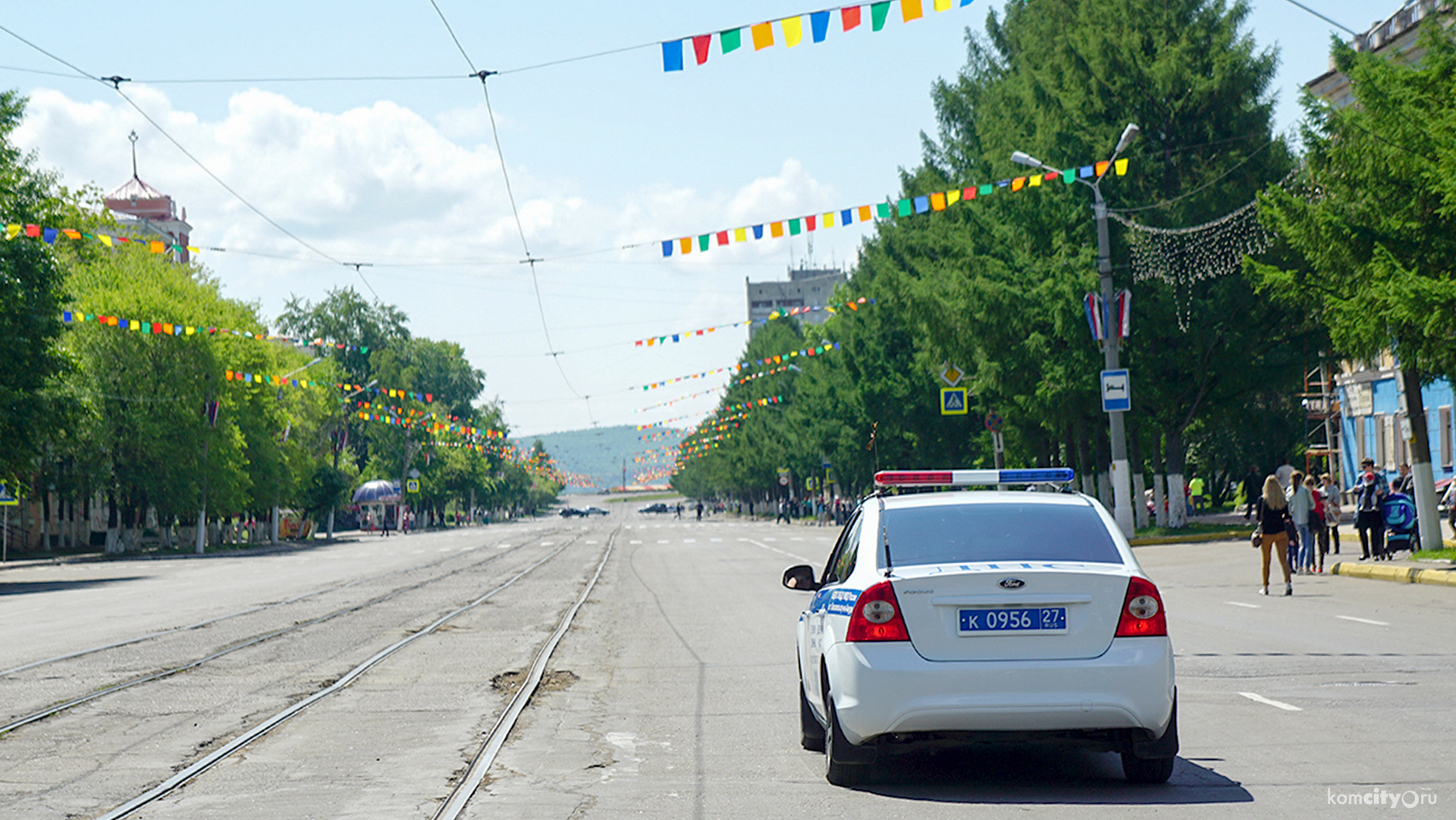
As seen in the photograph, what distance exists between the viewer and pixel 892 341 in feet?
203

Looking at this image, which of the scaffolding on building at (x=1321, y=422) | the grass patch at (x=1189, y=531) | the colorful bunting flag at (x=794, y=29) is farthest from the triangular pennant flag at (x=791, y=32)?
the scaffolding on building at (x=1321, y=422)

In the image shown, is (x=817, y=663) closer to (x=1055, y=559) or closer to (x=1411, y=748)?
(x=1055, y=559)

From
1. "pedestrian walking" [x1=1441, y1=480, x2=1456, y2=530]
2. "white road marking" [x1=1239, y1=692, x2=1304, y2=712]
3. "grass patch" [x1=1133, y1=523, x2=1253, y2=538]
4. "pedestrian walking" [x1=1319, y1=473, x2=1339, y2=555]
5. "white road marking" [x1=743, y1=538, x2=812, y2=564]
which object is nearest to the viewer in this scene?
"white road marking" [x1=1239, y1=692, x2=1304, y2=712]

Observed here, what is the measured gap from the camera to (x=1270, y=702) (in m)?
10.3

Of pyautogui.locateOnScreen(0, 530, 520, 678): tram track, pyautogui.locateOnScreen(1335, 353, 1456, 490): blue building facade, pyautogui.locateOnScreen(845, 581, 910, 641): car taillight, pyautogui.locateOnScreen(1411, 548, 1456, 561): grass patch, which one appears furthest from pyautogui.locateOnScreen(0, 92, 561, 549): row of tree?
pyautogui.locateOnScreen(1335, 353, 1456, 490): blue building facade

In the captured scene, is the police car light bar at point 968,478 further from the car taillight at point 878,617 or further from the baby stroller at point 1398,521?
the baby stroller at point 1398,521

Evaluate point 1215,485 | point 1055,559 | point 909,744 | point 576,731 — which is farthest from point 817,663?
point 1215,485

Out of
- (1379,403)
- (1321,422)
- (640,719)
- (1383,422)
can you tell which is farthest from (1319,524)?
(1321,422)

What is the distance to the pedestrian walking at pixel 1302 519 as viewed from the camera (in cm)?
2339

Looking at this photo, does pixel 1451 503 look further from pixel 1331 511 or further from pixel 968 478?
pixel 968 478

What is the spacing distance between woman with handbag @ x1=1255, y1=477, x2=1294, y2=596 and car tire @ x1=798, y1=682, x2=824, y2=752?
40.3ft

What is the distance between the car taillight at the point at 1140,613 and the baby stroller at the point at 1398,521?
66.2 feet

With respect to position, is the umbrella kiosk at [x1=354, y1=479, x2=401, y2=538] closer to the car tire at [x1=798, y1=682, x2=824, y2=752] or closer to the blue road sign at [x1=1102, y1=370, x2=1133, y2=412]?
the blue road sign at [x1=1102, y1=370, x2=1133, y2=412]

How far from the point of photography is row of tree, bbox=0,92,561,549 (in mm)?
37906
